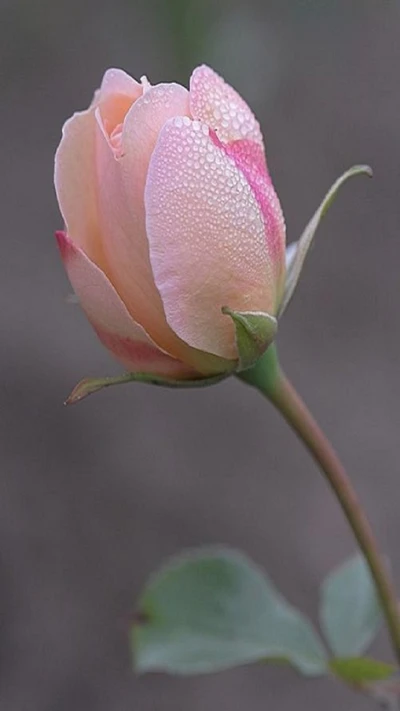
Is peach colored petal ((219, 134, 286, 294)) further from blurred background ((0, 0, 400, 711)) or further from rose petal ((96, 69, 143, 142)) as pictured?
blurred background ((0, 0, 400, 711))

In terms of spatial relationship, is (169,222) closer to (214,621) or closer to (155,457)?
(214,621)

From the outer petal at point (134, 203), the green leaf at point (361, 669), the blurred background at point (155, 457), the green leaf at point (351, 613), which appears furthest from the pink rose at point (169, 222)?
the blurred background at point (155, 457)

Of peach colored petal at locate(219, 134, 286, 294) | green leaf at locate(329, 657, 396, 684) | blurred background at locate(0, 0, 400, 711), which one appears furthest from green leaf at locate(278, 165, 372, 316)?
blurred background at locate(0, 0, 400, 711)

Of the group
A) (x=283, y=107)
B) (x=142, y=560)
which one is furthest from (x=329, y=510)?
(x=283, y=107)

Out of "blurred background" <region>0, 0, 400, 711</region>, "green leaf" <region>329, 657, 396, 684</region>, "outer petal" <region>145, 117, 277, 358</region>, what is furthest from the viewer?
"blurred background" <region>0, 0, 400, 711</region>

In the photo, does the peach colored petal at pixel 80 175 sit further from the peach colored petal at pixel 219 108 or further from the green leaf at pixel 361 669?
the green leaf at pixel 361 669

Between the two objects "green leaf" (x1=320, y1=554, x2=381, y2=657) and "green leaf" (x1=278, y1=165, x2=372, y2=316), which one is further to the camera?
"green leaf" (x1=320, y1=554, x2=381, y2=657)

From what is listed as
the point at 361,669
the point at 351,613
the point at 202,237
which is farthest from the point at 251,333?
the point at 351,613

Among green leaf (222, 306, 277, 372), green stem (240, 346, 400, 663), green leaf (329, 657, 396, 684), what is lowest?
green leaf (329, 657, 396, 684)
